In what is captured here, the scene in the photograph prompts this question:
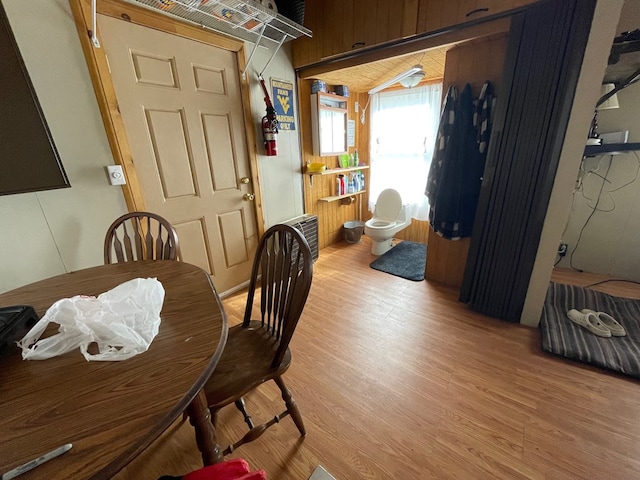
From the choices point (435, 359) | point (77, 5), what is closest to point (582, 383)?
point (435, 359)

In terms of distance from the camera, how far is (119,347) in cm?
69

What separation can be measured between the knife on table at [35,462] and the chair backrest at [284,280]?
587 millimetres

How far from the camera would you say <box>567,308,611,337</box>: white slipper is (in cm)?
166

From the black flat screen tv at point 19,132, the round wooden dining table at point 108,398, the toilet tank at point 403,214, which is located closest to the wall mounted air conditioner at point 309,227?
the toilet tank at point 403,214

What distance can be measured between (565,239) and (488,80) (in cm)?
188

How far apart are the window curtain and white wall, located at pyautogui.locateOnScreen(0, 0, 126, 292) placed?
2925 millimetres

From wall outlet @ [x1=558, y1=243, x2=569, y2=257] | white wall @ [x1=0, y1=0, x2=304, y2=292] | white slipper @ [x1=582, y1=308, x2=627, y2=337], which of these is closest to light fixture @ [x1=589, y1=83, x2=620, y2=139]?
wall outlet @ [x1=558, y1=243, x2=569, y2=257]

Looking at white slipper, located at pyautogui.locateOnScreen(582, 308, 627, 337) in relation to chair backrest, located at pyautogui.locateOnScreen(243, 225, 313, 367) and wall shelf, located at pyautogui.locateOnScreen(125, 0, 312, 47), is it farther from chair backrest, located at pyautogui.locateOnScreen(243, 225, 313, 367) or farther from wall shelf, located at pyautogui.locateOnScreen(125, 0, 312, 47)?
wall shelf, located at pyautogui.locateOnScreen(125, 0, 312, 47)

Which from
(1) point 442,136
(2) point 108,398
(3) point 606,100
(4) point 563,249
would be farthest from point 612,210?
(2) point 108,398

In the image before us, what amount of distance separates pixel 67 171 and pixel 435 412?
237 centimetres

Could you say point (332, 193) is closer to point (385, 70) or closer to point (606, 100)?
point (385, 70)

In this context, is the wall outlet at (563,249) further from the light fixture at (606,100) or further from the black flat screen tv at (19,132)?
the black flat screen tv at (19,132)

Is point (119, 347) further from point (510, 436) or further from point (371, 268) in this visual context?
point (371, 268)

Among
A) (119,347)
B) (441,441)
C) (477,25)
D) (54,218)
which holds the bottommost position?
(441,441)
